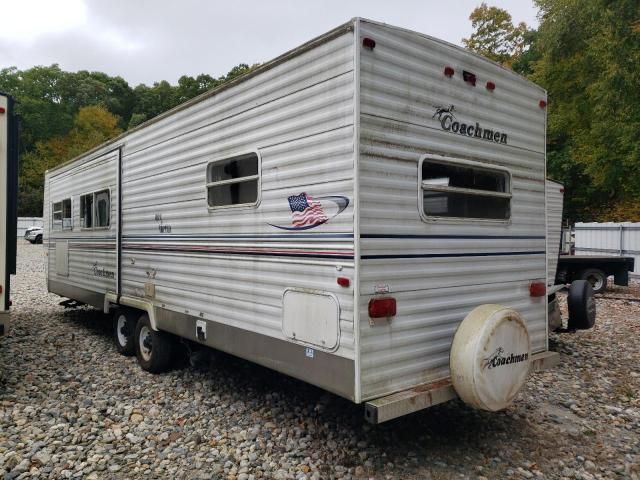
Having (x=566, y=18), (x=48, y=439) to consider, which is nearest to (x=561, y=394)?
(x=48, y=439)

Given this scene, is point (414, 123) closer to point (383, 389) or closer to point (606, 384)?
point (383, 389)

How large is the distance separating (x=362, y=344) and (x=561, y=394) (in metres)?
3.14

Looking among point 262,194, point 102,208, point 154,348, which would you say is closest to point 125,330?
point 154,348

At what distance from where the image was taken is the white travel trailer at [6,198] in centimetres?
500

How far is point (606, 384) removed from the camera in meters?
5.35

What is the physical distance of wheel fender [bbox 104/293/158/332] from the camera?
5316mm

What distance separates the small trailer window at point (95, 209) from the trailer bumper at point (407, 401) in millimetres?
4903

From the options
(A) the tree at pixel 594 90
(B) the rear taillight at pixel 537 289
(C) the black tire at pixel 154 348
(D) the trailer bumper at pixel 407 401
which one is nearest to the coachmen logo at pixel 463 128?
(B) the rear taillight at pixel 537 289

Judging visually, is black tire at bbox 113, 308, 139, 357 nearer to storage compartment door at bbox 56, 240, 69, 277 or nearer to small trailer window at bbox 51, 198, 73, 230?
storage compartment door at bbox 56, 240, 69, 277

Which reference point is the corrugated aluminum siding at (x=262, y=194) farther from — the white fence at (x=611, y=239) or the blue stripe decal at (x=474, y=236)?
the white fence at (x=611, y=239)

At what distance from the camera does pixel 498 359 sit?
333cm

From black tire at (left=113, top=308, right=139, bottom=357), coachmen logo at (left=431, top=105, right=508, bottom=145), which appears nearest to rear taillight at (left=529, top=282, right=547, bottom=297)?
coachmen logo at (left=431, top=105, right=508, bottom=145)

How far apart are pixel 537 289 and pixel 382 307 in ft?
6.51

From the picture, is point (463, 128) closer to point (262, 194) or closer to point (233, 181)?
point (262, 194)
